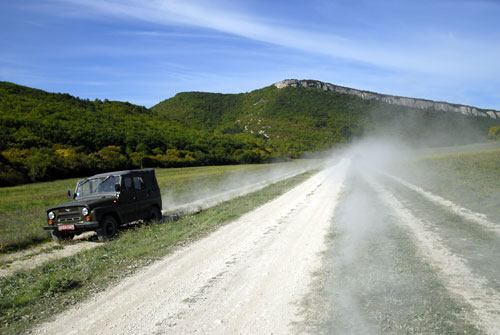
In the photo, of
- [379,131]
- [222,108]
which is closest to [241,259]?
[379,131]

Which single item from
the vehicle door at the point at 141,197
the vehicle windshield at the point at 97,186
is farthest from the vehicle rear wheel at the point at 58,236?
the vehicle door at the point at 141,197

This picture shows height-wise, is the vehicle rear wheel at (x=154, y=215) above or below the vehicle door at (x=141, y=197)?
below

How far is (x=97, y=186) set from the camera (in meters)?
12.2

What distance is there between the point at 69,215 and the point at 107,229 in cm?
128

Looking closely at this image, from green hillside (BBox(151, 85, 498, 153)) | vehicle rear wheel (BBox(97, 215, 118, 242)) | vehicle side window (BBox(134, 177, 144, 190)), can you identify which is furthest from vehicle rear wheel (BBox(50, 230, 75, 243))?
green hillside (BBox(151, 85, 498, 153))

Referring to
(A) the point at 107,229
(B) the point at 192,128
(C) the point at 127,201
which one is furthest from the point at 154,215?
(B) the point at 192,128

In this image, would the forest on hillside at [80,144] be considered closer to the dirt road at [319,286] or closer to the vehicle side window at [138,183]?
the vehicle side window at [138,183]

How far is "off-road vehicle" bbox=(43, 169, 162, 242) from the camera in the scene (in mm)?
10531

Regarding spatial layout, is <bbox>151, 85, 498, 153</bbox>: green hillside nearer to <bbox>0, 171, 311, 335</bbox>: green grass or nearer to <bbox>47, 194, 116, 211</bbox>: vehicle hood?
<bbox>47, 194, 116, 211</bbox>: vehicle hood

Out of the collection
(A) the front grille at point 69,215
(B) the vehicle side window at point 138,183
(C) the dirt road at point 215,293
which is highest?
(B) the vehicle side window at point 138,183

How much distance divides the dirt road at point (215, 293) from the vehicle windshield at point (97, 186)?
4887 millimetres

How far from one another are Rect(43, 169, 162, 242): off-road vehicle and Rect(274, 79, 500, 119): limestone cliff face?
143055mm

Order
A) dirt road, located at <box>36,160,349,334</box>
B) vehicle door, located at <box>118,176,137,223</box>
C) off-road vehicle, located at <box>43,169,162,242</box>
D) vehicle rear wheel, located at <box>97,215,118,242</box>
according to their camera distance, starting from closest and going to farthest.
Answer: dirt road, located at <box>36,160,349,334</box>, off-road vehicle, located at <box>43,169,162,242</box>, vehicle rear wheel, located at <box>97,215,118,242</box>, vehicle door, located at <box>118,176,137,223</box>

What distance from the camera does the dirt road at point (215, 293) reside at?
14.4ft
